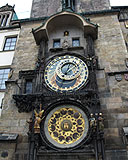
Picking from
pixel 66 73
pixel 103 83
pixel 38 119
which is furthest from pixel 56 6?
pixel 38 119

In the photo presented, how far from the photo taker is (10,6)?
14.9 metres

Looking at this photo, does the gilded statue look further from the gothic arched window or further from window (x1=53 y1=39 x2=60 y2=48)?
the gothic arched window

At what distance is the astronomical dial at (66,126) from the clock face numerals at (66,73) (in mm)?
1069

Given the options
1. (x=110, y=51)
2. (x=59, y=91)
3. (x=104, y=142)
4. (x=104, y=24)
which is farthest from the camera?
(x=104, y=24)

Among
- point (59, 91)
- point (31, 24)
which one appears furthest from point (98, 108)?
point (31, 24)

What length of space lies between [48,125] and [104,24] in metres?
7.22

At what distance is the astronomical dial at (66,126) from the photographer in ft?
22.4

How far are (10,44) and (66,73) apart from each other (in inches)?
212

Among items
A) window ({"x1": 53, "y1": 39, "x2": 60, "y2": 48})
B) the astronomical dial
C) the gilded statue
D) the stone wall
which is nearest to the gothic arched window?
the stone wall

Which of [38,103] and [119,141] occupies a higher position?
[38,103]

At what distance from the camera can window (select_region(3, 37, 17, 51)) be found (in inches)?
452

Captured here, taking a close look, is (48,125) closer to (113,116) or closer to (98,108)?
(98,108)

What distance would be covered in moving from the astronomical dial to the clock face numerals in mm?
1069

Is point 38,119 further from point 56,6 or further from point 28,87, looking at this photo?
point 56,6
